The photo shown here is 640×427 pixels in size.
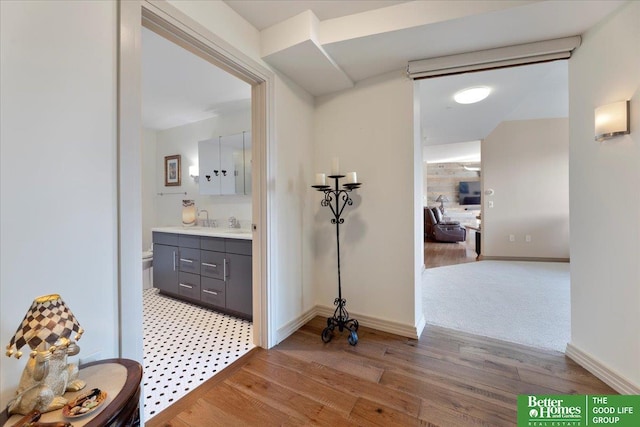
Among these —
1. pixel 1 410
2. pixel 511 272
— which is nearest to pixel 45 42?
pixel 1 410

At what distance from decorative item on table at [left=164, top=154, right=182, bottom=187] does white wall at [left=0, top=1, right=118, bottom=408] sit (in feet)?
9.90

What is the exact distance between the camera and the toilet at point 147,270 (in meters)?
3.44

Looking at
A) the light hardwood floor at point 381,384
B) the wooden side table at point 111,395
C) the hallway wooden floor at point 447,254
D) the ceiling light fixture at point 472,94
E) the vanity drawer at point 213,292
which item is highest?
the ceiling light fixture at point 472,94

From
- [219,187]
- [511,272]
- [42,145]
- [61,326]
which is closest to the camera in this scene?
[61,326]

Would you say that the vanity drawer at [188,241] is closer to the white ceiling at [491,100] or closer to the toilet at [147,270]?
the toilet at [147,270]

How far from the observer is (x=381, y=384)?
166 centimetres

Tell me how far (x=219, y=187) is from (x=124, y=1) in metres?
2.43

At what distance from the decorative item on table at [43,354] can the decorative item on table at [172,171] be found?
3.44 meters

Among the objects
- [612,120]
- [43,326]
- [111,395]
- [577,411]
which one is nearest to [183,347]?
[111,395]

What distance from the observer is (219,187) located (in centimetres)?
347

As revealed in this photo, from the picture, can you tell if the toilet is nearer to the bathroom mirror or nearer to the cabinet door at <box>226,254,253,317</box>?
the bathroom mirror

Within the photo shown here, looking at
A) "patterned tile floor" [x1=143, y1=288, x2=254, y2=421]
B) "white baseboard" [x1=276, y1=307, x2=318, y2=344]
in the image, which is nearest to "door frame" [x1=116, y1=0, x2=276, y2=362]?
"patterned tile floor" [x1=143, y1=288, x2=254, y2=421]

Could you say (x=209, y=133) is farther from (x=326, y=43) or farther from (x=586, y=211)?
(x=586, y=211)

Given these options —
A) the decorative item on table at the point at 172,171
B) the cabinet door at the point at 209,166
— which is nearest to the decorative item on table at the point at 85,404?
the cabinet door at the point at 209,166
